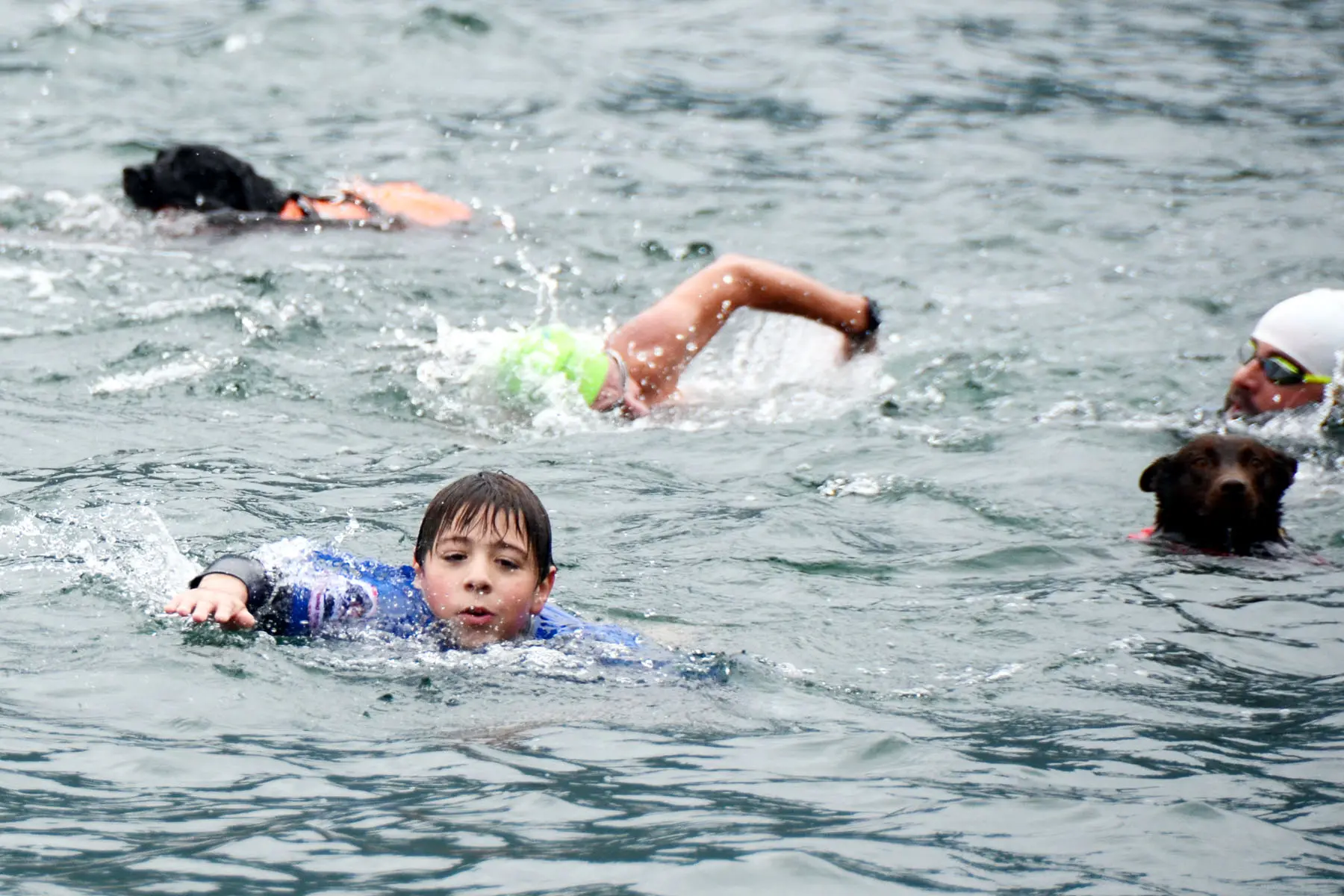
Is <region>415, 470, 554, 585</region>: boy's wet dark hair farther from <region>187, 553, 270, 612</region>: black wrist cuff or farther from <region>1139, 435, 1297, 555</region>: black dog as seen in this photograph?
<region>1139, 435, 1297, 555</region>: black dog

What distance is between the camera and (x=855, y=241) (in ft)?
39.2

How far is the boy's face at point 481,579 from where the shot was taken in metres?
5.19

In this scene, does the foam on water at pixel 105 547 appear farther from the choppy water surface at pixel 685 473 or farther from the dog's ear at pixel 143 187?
the dog's ear at pixel 143 187

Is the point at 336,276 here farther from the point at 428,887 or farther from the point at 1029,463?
the point at 428,887

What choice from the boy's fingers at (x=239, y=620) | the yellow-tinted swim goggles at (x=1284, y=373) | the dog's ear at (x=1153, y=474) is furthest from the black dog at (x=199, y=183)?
the boy's fingers at (x=239, y=620)

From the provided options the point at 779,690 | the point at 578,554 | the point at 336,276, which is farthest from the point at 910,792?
the point at 336,276

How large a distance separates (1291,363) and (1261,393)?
0.23 meters

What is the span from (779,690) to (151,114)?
37.2ft

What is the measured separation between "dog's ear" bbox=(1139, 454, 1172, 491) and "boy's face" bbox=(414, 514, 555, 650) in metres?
2.90

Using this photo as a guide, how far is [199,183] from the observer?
36.7 ft

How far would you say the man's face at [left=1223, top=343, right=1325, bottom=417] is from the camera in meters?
8.49

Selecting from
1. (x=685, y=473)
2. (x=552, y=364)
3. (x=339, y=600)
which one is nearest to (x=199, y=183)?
(x=552, y=364)

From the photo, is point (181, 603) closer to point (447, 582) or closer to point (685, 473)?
point (447, 582)

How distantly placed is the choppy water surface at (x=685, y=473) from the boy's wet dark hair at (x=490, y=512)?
1.16 ft
